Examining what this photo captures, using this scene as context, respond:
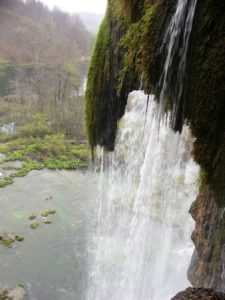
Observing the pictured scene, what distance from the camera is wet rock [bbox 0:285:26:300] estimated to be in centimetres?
1053

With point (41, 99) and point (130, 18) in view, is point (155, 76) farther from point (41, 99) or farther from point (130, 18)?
point (41, 99)

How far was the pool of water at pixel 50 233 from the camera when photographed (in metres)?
11.4

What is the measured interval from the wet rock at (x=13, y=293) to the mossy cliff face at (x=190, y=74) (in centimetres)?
770

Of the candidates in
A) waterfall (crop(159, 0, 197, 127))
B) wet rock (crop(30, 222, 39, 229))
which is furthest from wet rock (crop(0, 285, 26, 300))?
waterfall (crop(159, 0, 197, 127))

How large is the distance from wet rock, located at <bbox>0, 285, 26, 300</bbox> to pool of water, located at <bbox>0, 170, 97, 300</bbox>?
231mm

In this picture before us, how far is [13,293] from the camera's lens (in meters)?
10.8

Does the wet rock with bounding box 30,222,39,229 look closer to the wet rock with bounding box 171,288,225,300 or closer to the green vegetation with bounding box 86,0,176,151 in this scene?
the green vegetation with bounding box 86,0,176,151

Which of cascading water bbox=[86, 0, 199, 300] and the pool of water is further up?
cascading water bbox=[86, 0, 199, 300]

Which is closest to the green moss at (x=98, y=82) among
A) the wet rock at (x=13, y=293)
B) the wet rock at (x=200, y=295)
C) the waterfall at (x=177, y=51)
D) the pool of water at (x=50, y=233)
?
the waterfall at (x=177, y=51)

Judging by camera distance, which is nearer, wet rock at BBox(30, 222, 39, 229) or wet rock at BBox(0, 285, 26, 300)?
wet rock at BBox(0, 285, 26, 300)

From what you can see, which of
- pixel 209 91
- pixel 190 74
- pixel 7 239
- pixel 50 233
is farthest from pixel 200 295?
pixel 50 233

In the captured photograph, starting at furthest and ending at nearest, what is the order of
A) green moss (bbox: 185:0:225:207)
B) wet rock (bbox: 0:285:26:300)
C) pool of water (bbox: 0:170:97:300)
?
pool of water (bbox: 0:170:97:300) → wet rock (bbox: 0:285:26:300) → green moss (bbox: 185:0:225:207)

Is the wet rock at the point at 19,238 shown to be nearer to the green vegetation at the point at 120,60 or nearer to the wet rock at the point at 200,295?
the green vegetation at the point at 120,60

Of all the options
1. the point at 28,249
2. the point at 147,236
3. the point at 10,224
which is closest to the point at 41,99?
the point at 10,224
